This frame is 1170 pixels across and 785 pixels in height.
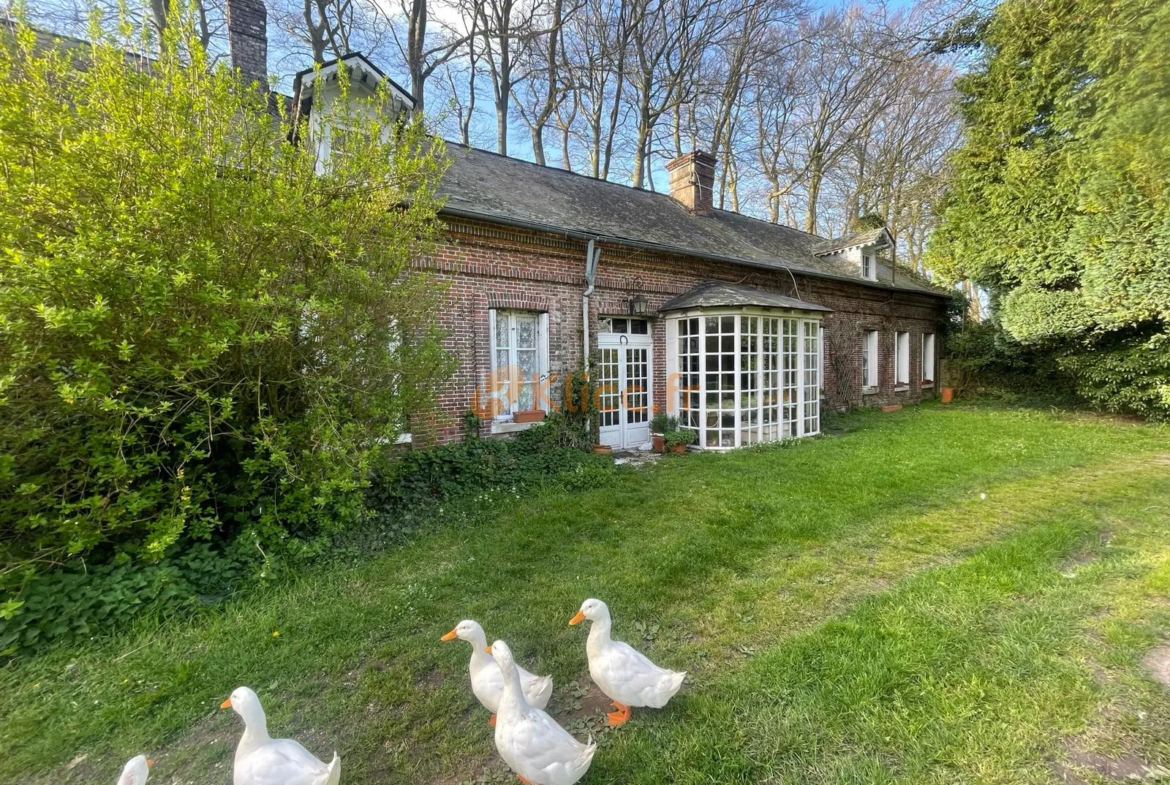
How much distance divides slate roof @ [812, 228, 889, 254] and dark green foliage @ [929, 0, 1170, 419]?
1.46m

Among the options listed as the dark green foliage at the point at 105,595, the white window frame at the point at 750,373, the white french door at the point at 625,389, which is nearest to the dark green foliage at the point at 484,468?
the white french door at the point at 625,389

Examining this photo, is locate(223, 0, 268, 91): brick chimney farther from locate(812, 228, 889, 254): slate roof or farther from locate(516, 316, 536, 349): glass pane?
locate(812, 228, 889, 254): slate roof

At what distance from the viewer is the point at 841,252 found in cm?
1359

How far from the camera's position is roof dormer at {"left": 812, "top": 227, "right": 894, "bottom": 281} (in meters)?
12.8

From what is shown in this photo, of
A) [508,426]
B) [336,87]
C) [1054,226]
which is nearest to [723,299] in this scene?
[508,426]

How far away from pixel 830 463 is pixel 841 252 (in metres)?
8.99

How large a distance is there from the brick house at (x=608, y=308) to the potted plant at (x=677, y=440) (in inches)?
11.7

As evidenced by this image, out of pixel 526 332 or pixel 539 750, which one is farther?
pixel 526 332

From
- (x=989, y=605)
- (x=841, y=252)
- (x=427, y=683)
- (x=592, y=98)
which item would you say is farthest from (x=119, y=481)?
(x=592, y=98)

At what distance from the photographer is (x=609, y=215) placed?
32.2ft

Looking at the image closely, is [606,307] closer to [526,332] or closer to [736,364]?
[526,332]

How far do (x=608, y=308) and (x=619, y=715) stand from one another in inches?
274

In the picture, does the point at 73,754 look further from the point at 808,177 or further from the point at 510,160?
the point at 808,177

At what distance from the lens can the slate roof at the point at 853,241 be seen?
41.5 feet
